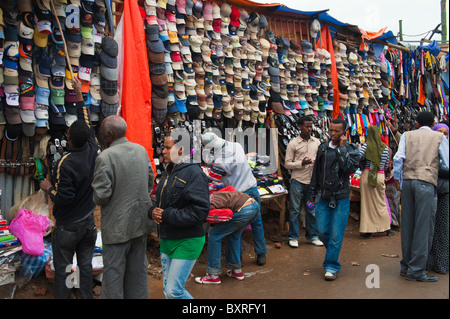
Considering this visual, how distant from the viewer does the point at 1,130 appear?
4719 millimetres

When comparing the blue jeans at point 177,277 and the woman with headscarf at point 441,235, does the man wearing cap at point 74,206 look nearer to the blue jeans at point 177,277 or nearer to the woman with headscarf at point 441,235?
the blue jeans at point 177,277

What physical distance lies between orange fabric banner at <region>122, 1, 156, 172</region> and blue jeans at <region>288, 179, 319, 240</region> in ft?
7.44

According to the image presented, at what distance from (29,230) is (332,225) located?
3246mm

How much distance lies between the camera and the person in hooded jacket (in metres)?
3.31

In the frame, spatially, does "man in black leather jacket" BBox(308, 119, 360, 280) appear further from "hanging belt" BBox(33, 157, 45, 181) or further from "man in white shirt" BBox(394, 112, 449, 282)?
"hanging belt" BBox(33, 157, 45, 181)

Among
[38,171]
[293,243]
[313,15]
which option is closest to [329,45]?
[313,15]

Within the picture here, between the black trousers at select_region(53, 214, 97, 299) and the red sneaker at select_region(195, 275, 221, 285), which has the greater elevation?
the black trousers at select_region(53, 214, 97, 299)

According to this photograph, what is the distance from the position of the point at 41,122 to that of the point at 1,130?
41cm

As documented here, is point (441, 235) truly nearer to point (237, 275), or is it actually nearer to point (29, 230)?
point (237, 275)

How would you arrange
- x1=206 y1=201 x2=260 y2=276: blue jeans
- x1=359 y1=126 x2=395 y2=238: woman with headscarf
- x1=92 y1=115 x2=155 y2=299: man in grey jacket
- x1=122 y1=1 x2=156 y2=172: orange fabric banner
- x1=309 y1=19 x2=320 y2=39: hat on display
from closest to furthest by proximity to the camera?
1. x1=92 y1=115 x2=155 y2=299: man in grey jacket
2. x1=206 y1=201 x2=260 y2=276: blue jeans
3. x1=122 y1=1 x2=156 y2=172: orange fabric banner
4. x1=359 y1=126 x2=395 y2=238: woman with headscarf
5. x1=309 y1=19 x2=320 y2=39: hat on display

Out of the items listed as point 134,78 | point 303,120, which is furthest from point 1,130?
point 303,120

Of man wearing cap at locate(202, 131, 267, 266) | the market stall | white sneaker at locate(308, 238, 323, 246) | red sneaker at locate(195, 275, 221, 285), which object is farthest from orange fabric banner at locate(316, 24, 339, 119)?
red sneaker at locate(195, 275, 221, 285)

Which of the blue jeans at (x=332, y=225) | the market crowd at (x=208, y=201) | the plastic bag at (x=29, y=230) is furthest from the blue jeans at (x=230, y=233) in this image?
the plastic bag at (x=29, y=230)

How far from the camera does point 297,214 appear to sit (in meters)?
6.57
